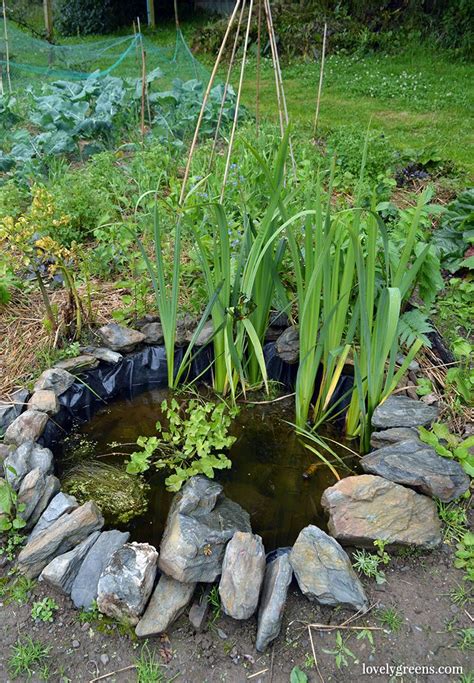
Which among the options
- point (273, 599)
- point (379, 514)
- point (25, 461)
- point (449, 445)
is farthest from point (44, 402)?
point (449, 445)

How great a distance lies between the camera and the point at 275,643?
1735 millimetres

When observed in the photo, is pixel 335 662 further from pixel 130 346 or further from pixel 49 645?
pixel 130 346

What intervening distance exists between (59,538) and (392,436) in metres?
1.32

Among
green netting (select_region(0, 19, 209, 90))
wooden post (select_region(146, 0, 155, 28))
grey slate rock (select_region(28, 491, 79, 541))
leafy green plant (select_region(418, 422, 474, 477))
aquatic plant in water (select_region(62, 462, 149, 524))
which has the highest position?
wooden post (select_region(146, 0, 155, 28))

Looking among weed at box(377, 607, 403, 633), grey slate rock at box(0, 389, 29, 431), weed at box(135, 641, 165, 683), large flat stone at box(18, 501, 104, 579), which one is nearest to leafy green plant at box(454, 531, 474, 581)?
weed at box(377, 607, 403, 633)

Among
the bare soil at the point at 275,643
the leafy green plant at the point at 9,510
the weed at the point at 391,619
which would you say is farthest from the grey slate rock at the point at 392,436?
the leafy green plant at the point at 9,510

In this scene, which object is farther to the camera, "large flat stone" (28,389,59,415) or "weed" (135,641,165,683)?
"large flat stone" (28,389,59,415)

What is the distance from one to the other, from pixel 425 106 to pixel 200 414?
6.25 metres

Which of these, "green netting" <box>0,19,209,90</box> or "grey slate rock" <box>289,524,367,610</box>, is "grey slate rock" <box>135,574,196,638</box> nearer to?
"grey slate rock" <box>289,524,367,610</box>

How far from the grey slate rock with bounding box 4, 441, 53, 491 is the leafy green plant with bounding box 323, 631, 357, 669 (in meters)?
1.19

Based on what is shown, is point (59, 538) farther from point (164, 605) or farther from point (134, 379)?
point (134, 379)

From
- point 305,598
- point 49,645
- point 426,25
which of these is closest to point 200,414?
point 305,598

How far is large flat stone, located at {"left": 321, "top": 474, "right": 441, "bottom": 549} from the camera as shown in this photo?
196 centimetres

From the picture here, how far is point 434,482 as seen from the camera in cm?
206
